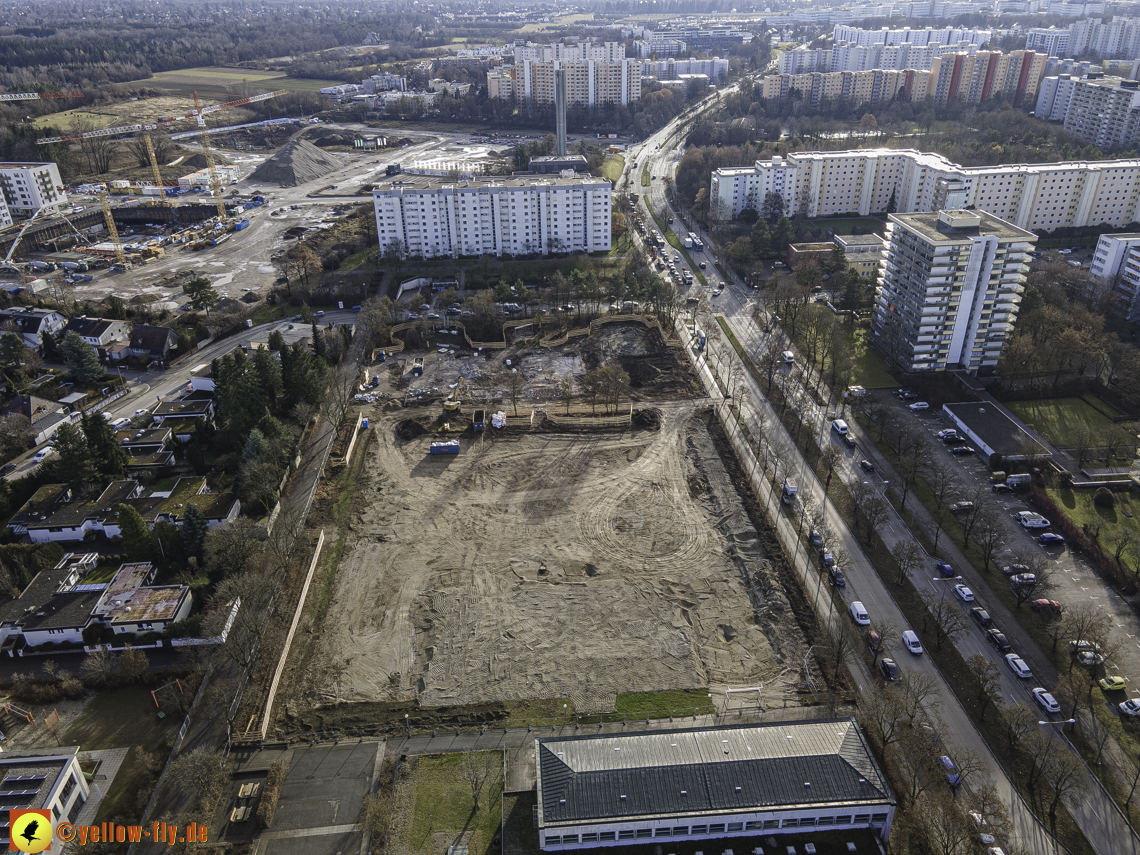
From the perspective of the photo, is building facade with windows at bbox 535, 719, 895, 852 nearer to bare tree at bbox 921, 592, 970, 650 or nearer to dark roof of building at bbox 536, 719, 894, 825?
dark roof of building at bbox 536, 719, 894, 825

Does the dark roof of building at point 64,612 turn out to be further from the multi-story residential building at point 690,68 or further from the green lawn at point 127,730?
the multi-story residential building at point 690,68

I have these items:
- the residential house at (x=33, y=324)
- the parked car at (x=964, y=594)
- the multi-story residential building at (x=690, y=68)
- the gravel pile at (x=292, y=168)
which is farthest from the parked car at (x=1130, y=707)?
the multi-story residential building at (x=690, y=68)

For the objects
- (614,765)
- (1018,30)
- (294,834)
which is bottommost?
(294,834)

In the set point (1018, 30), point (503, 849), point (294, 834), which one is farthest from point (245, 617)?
point (1018, 30)

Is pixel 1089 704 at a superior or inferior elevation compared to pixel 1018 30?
inferior

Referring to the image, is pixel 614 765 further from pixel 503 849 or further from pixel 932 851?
pixel 932 851

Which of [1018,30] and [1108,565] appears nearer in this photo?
[1108,565]
